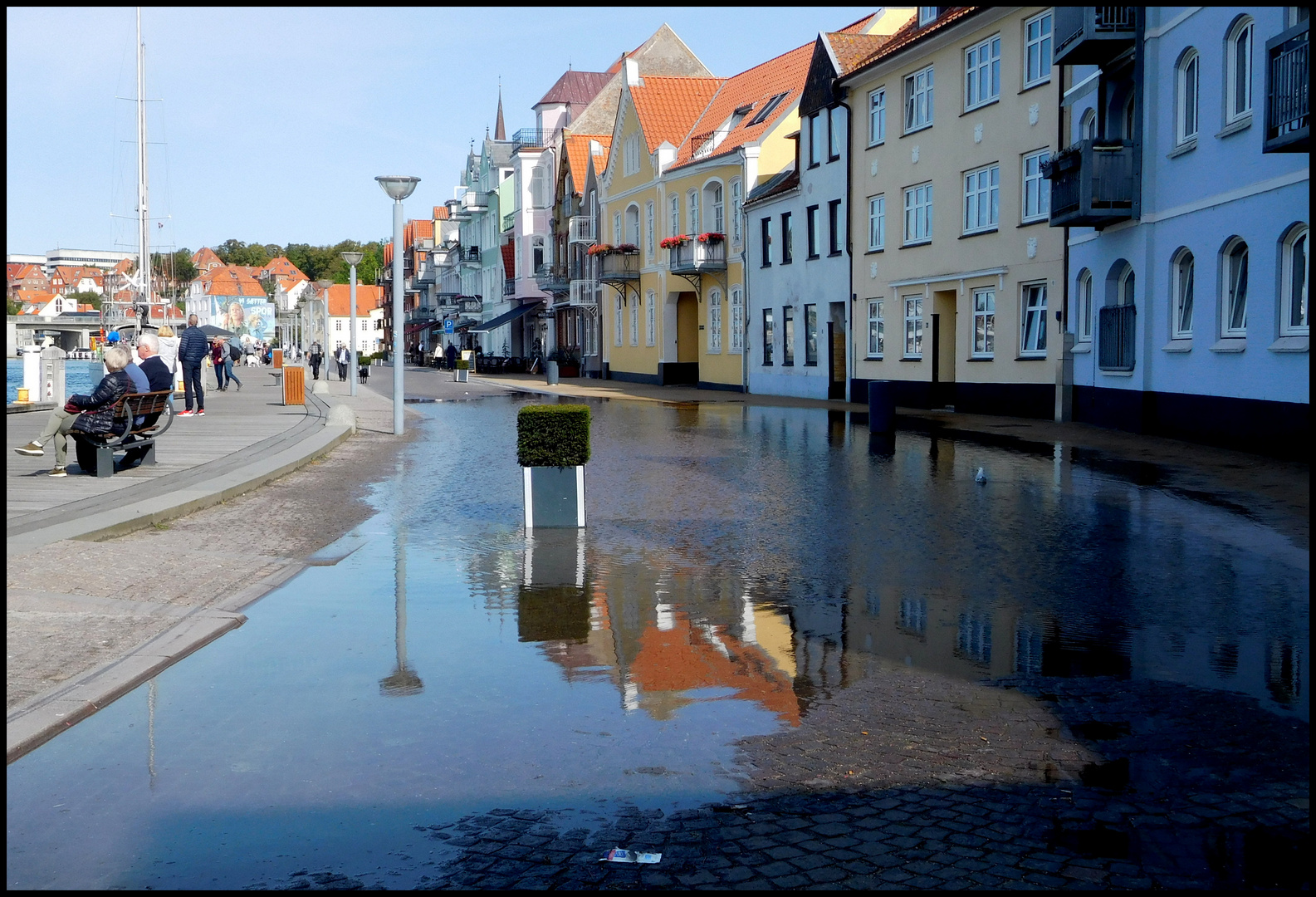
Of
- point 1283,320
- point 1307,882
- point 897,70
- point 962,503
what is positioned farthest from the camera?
point 897,70

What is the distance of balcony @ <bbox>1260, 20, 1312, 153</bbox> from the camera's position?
15773 millimetres

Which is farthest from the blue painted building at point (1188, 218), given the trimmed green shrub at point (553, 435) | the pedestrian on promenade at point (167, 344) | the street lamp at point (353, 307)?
the street lamp at point (353, 307)

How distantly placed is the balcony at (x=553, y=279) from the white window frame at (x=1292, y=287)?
48.3 meters

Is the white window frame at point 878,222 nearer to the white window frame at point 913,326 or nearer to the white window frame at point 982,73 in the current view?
the white window frame at point 913,326

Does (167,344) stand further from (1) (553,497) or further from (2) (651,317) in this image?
(2) (651,317)

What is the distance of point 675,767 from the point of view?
495 cm

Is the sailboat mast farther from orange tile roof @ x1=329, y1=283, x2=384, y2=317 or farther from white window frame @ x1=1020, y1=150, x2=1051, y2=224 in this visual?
orange tile roof @ x1=329, y1=283, x2=384, y2=317

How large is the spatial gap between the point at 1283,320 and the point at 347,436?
14.8 meters

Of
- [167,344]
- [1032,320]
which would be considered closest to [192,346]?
[167,344]

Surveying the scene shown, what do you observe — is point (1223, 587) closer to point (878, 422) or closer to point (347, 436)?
point (878, 422)

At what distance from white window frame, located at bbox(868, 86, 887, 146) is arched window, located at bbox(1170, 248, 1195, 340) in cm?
1373

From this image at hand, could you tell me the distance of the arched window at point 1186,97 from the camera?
21547mm

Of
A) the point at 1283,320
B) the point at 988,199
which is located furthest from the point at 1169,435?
the point at 988,199

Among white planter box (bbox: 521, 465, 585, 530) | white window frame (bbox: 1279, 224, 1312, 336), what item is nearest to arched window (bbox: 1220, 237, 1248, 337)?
white window frame (bbox: 1279, 224, 1312, 336)
